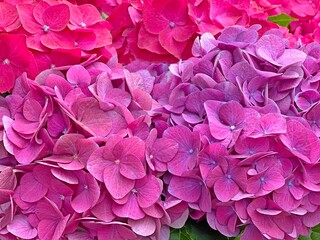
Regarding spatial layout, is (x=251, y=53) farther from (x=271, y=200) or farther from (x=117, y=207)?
(x=117, y=207)

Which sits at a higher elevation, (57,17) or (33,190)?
(57,17)

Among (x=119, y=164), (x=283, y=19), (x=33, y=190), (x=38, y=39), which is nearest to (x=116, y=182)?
(x=119, y=164)

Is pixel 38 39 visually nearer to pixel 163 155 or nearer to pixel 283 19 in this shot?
pixel 163 155

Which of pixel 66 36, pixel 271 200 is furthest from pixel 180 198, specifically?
pixel 66 36

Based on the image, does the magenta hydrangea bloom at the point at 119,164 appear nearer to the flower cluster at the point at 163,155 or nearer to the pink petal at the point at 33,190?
the flower cluster at the point at 163,155

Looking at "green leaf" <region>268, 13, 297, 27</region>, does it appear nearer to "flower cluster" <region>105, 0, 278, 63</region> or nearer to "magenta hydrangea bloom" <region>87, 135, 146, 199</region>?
"flower cluster" <region>105, 0, 278, 63</region>

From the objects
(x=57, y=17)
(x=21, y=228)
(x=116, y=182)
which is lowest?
(x=21, y=228)

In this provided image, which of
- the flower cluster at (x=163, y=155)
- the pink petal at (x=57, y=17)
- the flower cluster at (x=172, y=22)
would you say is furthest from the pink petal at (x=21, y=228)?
the flower cluster at (x=172, y=22)
